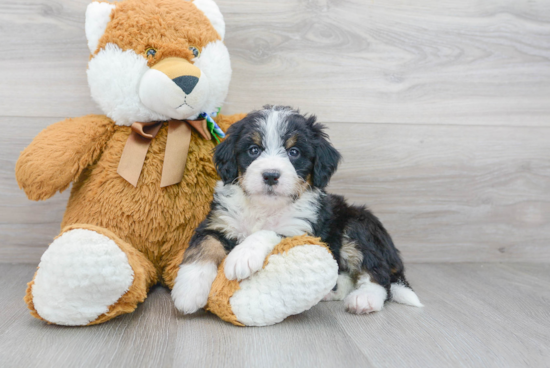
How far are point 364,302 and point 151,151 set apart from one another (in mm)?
1021

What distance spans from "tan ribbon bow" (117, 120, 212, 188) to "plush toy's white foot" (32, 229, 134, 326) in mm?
377

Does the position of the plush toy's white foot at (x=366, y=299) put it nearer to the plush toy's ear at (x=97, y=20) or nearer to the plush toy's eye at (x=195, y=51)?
the plush toy's eye at (x=195, y=51)

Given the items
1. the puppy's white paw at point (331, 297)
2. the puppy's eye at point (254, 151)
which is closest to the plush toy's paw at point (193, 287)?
the puppy's eye at point (254, 151)

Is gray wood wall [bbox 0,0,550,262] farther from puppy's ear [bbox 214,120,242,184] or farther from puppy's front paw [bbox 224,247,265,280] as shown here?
puppy's front paw [bbox 224,247,265,280]

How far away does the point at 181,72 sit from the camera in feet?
5.44

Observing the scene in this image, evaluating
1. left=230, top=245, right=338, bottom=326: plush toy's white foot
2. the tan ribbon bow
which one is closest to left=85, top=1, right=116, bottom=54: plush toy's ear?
the tan ribbon bow

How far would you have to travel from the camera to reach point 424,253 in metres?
2.52

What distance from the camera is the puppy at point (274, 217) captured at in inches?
59.1

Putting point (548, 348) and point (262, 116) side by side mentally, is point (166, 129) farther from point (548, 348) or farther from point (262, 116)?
point (548, 348)

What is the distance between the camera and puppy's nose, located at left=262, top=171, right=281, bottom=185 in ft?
4.86

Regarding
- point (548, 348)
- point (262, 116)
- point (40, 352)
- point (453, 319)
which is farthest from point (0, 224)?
point (548, 348)

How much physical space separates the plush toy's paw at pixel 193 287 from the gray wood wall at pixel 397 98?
1.04 metres

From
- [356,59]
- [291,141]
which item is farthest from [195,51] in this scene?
[356,59]

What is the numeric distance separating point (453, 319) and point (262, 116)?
3.42 feet
